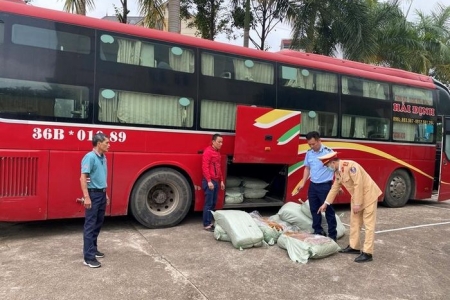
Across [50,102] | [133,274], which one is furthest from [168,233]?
[50,102]

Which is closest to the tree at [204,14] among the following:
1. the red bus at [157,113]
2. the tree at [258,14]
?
the tree at [258,14]

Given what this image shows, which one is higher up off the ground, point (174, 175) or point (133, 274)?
point (174, 175)

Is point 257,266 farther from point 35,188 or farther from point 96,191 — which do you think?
point 35,188

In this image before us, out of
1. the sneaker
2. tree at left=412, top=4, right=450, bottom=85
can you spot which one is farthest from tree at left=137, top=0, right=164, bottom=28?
tree at left=412, top=4, right=450, bottom=85

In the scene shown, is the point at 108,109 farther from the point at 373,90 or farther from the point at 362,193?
the point at 373,90

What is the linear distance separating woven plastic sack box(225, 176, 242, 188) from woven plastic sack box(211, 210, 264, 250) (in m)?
1.55

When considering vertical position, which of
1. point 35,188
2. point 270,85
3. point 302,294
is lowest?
point 302,294

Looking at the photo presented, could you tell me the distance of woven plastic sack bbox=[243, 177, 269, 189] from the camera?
24.9ft

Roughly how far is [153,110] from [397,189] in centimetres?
635

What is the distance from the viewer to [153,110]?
6.29 metres

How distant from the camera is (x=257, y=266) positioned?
4832 millimetres

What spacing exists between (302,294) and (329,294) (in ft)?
0.96

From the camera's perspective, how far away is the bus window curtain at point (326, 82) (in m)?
7.91

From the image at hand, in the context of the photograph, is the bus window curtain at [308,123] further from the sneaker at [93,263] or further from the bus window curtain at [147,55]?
the sneaker at [93,263]
